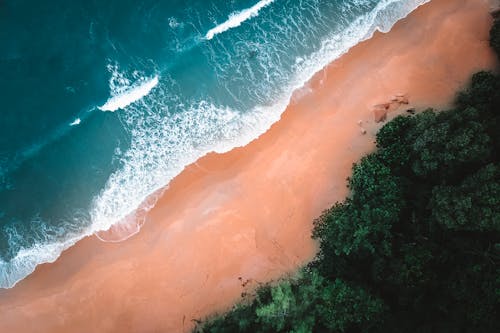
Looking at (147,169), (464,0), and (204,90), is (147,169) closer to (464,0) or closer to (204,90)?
(204,90)

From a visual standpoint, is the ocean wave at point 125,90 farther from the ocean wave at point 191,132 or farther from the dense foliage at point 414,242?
the dense foliage at point 414,242

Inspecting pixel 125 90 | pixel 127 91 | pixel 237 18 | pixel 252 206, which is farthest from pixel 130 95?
pixel 252 206

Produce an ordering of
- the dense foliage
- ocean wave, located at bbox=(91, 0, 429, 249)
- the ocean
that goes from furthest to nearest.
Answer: the ocean, ocean wave, located at bbox=(91, 0, 429, 249), the dense foliage

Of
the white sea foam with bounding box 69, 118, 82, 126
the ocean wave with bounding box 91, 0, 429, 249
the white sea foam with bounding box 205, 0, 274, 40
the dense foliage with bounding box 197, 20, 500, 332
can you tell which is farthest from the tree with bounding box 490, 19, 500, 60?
the white sea foam with bounding box 69, 118, 82, 126

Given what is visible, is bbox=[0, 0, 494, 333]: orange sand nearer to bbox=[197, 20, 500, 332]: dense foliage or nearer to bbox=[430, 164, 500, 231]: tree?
bbox=[197, 20, 500, 332]: dense foliage

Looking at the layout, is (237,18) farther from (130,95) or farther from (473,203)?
(473,203)

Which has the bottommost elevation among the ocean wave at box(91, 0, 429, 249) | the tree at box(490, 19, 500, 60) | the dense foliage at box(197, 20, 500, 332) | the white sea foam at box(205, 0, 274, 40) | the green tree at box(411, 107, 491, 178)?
the dense foliage at box(197, 20, 500, 332)

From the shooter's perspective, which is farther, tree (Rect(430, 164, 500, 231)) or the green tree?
the green tree

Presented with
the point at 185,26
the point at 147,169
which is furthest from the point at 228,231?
the point at 185,26
